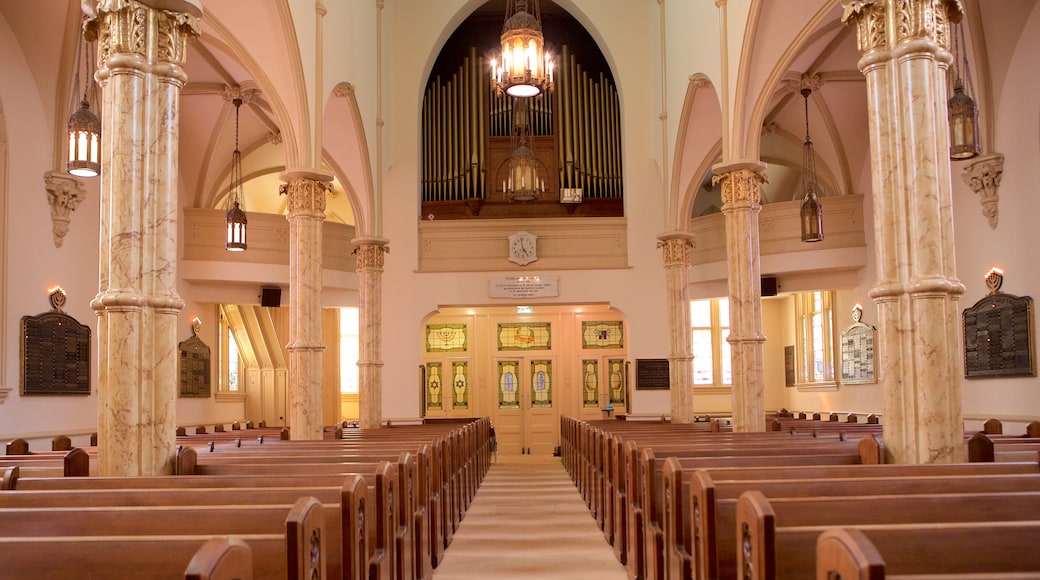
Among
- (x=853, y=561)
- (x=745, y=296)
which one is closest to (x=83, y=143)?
(x=745, y=296)

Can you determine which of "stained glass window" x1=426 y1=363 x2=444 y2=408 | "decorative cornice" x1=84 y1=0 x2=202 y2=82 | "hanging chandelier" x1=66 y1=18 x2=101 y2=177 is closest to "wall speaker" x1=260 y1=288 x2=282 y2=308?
"stained glass window" x1=426 y1=363 x2=444 y2=408

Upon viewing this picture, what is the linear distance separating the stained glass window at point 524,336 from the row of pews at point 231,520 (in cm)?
1284

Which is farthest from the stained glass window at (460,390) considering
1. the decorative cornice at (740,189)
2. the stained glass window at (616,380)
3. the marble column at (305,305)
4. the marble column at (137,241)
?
the marble column at (137,241)

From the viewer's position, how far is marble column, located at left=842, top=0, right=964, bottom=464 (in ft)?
18.7

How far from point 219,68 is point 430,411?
9119 millimetres

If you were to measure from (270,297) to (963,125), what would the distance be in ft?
41.1

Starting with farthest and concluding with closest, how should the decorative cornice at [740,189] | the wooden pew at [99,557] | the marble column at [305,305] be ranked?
1. the decorative cornice at [740,189]
2. the marble column at [305,305]
3. the wooden pew at [99,557]

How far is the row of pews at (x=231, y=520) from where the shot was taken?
272 cm

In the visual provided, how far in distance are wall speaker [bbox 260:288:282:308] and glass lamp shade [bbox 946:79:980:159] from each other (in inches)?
486

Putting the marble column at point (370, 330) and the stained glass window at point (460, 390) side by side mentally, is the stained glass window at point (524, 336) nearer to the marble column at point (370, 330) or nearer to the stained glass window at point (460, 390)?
the stained glass window at point (460, 390)

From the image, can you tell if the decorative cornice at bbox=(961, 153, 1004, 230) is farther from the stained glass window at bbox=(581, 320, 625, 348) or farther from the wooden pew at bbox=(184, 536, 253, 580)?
the wooden pew at bbox=(184, 536, 253, 580)

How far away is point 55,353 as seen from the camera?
36.9 feet

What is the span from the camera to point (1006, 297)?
10867 mm

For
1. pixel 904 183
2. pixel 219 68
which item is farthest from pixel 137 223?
pixel 219 68
